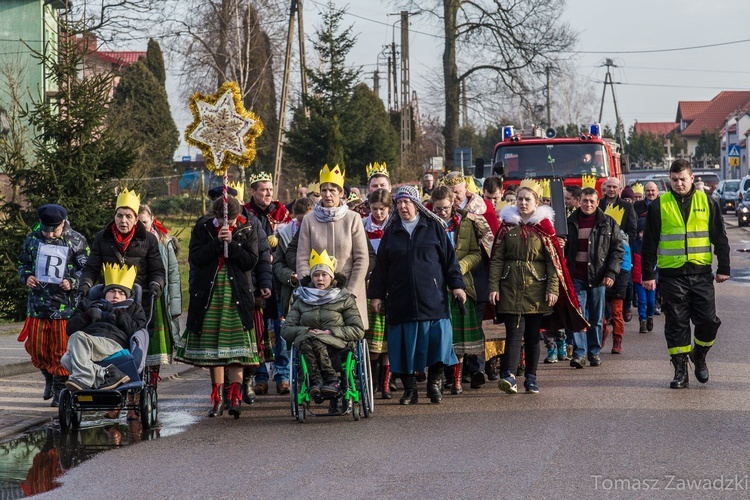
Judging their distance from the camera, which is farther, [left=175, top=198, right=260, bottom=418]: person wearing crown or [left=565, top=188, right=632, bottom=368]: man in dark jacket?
[left=565, top=188, right=632, bottom=368]: man in dark jacket

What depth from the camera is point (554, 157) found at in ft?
71.2

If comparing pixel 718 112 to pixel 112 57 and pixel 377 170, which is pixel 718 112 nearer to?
pixel 112 57

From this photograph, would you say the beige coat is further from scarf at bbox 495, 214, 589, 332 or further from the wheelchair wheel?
the wheelchair wheel

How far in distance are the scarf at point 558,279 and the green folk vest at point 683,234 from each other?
2.94 ft

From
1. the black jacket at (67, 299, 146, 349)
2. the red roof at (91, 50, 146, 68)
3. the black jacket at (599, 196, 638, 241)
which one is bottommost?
the black jacket at (67, 299, 146, 349)

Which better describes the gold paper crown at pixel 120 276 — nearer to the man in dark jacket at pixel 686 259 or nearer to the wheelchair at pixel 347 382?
the wheelchair at pixel 347 382

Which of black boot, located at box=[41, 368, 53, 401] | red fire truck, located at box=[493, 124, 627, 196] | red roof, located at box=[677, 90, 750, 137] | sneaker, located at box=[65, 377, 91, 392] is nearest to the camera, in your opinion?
sneaker, located at box=[65, 377, 91, 392]

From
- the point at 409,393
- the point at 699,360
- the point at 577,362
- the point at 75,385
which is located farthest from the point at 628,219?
the point at 75,385

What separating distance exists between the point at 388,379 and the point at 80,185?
776cm

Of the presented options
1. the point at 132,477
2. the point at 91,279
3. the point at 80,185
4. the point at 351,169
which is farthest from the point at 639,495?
the point at 351,169

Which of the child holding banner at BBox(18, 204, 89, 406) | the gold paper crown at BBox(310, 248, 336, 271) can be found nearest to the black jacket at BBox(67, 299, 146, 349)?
the child holding banner at BBox(18, 204, 89, 406)

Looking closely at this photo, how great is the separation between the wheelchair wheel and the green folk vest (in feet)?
17.6

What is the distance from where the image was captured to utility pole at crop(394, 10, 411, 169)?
4747 cm

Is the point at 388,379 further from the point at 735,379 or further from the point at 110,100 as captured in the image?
the point at 110,100
